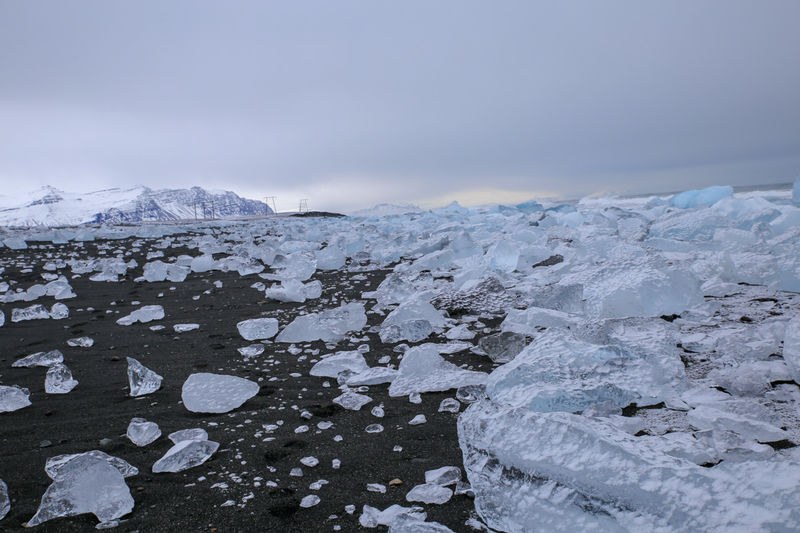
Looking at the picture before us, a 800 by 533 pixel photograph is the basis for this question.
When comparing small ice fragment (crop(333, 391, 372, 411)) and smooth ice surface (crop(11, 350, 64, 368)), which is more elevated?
smooth ice surface (crop(11, 350, 64, 368))

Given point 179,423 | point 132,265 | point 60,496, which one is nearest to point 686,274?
point 179,423

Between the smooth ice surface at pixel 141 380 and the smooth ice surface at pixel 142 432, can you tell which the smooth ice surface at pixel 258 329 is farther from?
the smooth ice surface at pixel 142 432

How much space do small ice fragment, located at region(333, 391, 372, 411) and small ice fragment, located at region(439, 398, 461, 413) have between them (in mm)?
259

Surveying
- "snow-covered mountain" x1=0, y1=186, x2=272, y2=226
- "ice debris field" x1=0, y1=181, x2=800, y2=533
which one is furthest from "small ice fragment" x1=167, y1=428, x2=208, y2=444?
"snow-covered mountain" x1=0, y1=186, x2=272, y2=226

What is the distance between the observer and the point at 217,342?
220 centimetres

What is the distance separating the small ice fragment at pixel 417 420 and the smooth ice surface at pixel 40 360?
5.58 ft

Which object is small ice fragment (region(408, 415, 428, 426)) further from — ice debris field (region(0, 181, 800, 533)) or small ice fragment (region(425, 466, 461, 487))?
small ice fragment (region(425, 466, 461, 487))

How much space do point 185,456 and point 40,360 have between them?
133 centimetres

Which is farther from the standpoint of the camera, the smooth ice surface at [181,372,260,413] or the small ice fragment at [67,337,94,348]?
the small ice fragment at [67,337,94,348]

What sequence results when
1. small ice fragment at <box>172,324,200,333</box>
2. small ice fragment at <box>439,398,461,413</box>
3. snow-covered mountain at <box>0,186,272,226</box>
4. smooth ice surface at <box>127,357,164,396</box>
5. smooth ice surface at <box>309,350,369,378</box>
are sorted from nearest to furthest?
small ice fragment at <box>439,398,461,413</box>, smooth ice surface at <box>127,357,164,396</box>, smooth ice surface at <box>309,350,369,378</box>, small ice fragment at <box>172,324,200,333</box>, snow-covered mountain at <box>0,186,272,226</box>

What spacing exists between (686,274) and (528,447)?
1.76 meters

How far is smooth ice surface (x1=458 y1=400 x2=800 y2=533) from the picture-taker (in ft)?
2.24

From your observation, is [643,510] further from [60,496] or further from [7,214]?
[7,214]

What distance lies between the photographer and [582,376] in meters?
1.35
